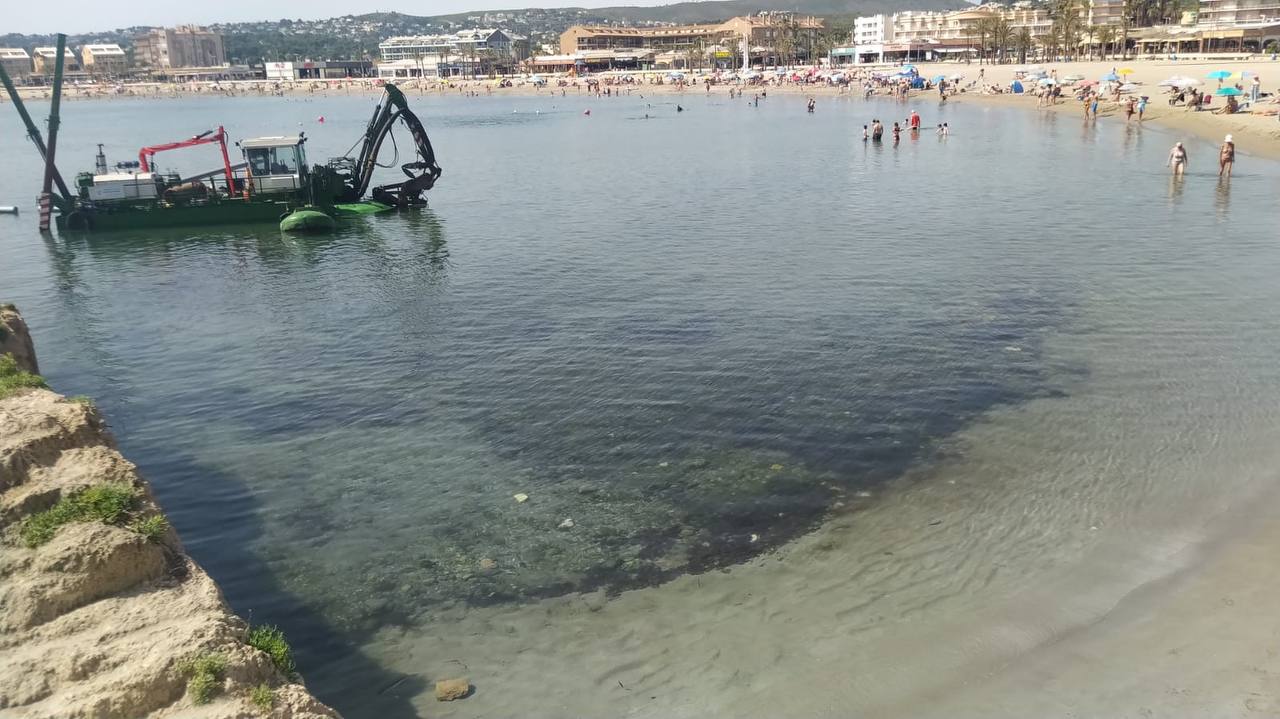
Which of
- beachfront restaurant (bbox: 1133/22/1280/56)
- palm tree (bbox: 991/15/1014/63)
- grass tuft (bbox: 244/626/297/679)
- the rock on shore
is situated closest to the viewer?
the rock on shore

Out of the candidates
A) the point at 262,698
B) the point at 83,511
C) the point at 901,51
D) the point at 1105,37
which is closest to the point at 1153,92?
the point at 1105,37

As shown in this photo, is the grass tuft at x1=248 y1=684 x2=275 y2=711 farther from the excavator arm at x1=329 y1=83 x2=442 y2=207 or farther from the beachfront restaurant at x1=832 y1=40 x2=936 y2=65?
the beachfront restaurant at x1=832 y1=40 x2=936 y2=65

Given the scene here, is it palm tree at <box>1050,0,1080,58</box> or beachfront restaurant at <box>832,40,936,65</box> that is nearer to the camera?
palm tree at <box>1050,0,1080,58</box>

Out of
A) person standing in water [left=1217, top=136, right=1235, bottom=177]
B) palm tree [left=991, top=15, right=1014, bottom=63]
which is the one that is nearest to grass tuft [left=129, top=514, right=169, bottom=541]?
person standing in water [left=1217, top=136, right=1235, bottom=177]

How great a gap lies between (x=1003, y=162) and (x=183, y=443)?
48.1 m

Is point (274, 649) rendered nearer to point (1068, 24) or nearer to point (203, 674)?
point (203, 674)

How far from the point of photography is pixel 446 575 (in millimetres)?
12664

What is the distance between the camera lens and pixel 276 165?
42.5m

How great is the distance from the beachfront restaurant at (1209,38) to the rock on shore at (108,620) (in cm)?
14918

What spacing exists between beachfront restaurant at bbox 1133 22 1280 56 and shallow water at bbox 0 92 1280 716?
105917 millimetres

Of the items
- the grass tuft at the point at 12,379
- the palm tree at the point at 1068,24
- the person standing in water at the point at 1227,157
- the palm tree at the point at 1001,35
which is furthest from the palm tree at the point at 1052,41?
the grass tuft at the point at 12,379

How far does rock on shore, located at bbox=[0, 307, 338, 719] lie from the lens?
7.38m

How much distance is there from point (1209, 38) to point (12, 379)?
15640 centimetres

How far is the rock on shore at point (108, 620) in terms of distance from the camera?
7.38 meters
